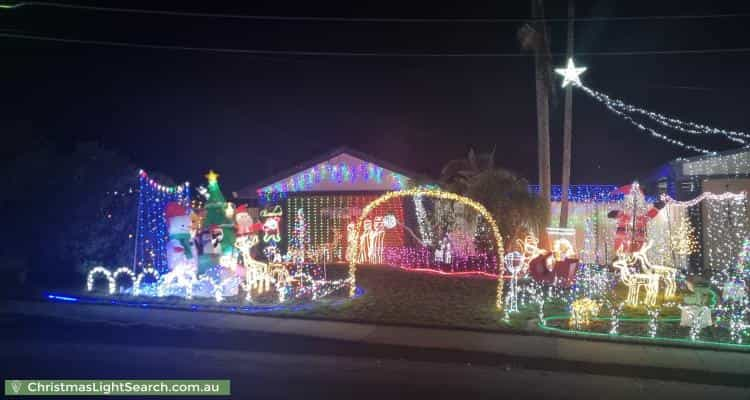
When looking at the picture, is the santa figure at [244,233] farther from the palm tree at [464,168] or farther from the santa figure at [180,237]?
the palm tree at [464,168]

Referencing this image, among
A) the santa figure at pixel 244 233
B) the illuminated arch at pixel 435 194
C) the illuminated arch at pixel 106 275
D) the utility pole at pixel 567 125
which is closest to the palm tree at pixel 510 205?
the utility pole at pixel 567 125

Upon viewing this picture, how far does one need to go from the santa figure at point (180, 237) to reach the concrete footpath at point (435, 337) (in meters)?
1.49

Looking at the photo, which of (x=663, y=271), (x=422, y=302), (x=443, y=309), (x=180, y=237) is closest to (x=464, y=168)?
(x=422, y=302)

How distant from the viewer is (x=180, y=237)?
1236cm

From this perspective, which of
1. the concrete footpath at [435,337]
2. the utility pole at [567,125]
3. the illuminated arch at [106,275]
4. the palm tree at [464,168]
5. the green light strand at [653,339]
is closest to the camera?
the concrete footpath at [435,337]

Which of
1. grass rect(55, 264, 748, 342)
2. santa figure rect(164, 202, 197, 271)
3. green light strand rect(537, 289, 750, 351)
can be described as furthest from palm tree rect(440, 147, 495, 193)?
santa figure rect(164, 202, 197, 271)

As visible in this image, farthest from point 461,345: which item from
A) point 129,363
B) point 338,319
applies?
point 129,363

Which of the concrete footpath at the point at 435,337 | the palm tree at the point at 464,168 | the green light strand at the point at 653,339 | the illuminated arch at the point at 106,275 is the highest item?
the palm tree at the point at 464,168

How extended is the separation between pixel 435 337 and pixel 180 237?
6.51 metres

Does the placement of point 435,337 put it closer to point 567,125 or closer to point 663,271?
point 663,271

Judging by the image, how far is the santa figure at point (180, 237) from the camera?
40.5ft

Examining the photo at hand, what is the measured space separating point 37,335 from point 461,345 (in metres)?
7.11

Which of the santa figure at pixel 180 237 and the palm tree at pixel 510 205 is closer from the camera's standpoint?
the santa figure at pixel 180 237

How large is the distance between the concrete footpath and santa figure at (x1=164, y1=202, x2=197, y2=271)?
149 cm
